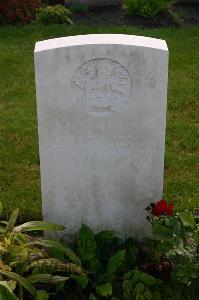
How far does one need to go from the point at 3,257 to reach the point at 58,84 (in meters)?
1.23

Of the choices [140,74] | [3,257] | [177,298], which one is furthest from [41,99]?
[177,298]

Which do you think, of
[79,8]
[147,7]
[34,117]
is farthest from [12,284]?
[79,8]

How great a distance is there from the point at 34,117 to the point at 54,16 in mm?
3549

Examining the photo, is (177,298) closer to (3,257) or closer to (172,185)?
(3,257)

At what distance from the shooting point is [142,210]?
4.69 metres

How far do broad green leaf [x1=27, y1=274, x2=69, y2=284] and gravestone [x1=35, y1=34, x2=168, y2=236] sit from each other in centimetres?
58

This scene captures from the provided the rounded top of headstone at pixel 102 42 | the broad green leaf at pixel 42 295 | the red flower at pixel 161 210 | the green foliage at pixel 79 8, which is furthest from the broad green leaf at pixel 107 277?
the green foliage at pixel 79 8

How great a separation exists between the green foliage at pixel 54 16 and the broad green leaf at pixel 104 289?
6537 mm

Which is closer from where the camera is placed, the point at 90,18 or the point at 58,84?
the point at 58,84

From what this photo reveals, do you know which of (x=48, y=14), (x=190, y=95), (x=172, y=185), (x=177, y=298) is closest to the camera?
(x=177, y=298)

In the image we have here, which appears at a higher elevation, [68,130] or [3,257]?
[68,130]

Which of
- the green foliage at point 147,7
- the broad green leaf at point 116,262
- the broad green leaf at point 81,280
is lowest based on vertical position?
the broad green leaf at point 81,280

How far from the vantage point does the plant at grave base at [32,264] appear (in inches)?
163

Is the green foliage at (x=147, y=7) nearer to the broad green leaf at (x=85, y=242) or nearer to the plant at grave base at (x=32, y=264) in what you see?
the broad green leaf at (x=85, y=242)
